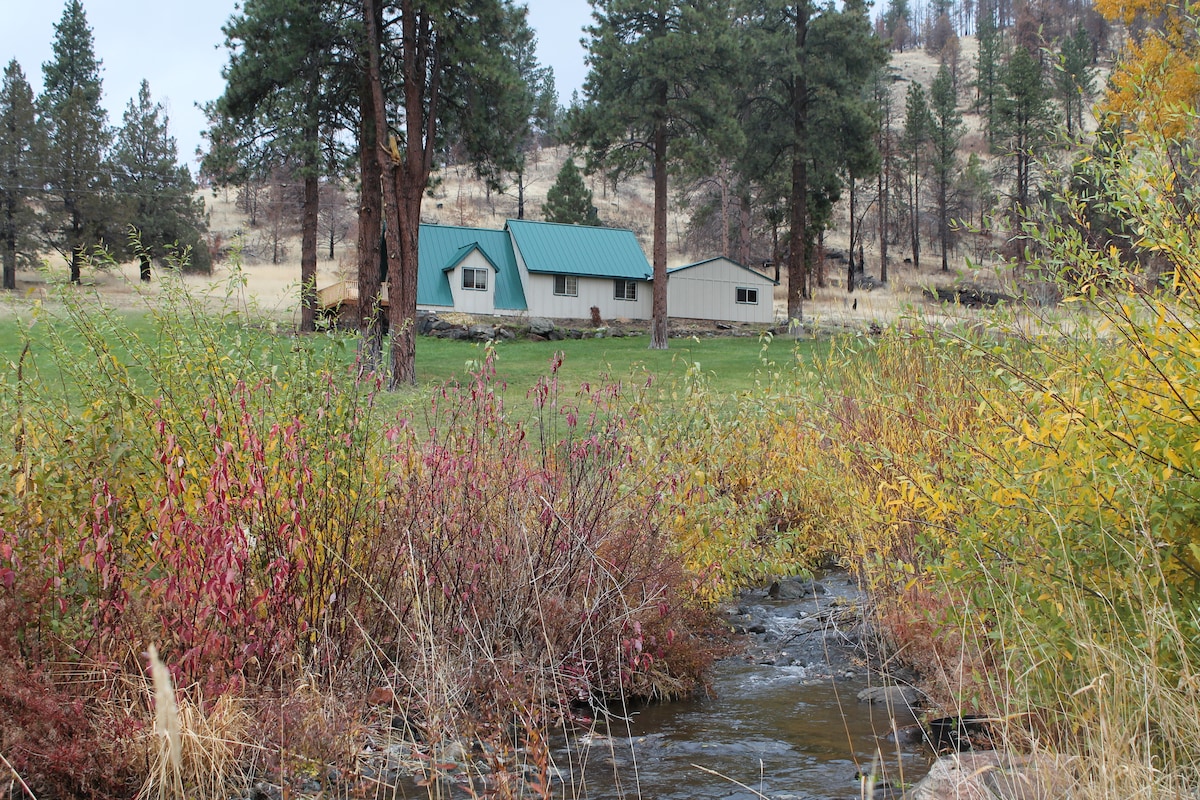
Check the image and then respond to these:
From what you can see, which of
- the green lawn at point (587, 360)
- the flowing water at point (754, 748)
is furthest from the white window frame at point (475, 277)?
the flowing water at point (754, 748)

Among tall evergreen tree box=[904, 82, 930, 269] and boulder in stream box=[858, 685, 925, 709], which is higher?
tall evergreen tree box=[904, 82, 930, 269]

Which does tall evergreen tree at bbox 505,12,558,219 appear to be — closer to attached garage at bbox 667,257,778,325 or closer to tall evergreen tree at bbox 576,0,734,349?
tall evergreen tree at bbox 576,0,734,349

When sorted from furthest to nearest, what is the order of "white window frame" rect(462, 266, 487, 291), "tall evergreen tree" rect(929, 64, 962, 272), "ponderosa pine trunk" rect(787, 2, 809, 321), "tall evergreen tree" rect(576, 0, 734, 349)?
"tall evergreen tree" rect(929, 64, 962, 272) < "white window frame" rect(462, 266, 487, 291) < "ponderosa pine trunk" rect(787, 2, 809, 321) < "tall evergreen tree" rect(576, 0, 734, 349)

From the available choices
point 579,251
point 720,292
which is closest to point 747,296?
point 720,292

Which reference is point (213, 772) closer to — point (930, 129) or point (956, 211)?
point (930, 129)

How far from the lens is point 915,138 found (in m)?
54.8

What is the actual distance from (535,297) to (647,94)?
12.4m

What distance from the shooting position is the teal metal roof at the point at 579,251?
3812cm

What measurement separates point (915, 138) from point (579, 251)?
2559 cm

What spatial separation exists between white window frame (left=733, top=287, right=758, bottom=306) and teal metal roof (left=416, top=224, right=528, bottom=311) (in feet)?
28.2

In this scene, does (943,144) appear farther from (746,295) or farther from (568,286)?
(568,286)

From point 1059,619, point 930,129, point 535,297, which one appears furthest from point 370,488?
point 930,129

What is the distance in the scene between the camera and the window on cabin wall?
39625 mm

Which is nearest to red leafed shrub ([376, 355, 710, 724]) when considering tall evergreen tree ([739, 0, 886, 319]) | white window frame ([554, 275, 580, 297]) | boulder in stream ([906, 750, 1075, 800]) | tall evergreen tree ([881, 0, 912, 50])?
boulder in stream ([906, 750, 1075, 800])
